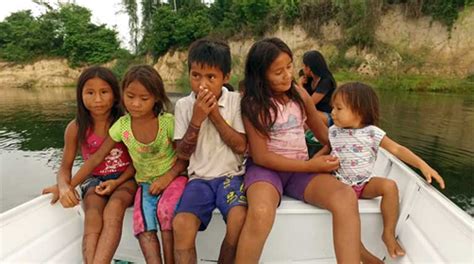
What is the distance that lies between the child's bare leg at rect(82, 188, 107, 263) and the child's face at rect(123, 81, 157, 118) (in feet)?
1.40

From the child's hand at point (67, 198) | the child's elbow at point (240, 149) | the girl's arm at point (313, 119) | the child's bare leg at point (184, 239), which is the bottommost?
the child's bare leg at point (184, 239)

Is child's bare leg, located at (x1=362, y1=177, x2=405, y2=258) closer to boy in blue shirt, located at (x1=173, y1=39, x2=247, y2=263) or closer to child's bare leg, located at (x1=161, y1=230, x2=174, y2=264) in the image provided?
boy in blue shirt, located at (x1=173, y1=39, x2=247, y2=263)

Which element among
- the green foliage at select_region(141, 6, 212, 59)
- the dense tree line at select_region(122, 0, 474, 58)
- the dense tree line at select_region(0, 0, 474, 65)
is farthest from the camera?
the green foliage at select_region(141, 6, 212, 59)

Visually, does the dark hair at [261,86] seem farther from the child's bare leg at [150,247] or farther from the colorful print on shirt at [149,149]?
the child's bare leg at [150,247]

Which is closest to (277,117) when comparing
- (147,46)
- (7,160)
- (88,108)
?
(88,108)

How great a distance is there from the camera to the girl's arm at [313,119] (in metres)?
1.75

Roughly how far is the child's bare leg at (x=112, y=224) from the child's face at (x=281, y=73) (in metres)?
0.84

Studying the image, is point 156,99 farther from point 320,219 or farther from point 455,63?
point 455,63

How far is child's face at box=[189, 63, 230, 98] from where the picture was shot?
1.52 metres

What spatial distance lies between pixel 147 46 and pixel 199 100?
74.8 ft

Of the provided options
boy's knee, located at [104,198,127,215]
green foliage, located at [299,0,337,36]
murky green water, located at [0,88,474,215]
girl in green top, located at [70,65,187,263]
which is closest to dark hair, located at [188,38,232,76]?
girl in green top, located at [70,65,187,263]

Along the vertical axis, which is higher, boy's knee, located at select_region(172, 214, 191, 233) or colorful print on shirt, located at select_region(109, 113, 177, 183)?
colorful print on shirt, located at select_region(109, 113, 177, 183)

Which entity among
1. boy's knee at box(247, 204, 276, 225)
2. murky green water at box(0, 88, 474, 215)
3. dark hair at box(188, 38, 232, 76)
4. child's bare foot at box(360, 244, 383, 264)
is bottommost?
murky green water at box(0, 88, 474, 215)

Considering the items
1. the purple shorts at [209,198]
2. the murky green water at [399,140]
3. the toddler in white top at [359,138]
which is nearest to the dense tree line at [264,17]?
the murky green water at [399,140]
